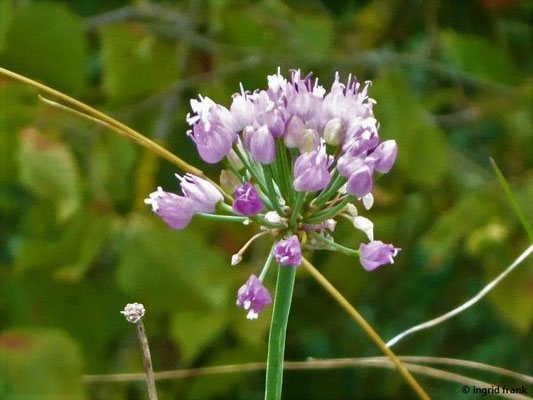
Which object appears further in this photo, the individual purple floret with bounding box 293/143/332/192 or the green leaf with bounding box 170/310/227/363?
the green leaf with bounding box 170/310/227/363

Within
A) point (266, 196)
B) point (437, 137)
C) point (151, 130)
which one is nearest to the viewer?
point (266, 196)

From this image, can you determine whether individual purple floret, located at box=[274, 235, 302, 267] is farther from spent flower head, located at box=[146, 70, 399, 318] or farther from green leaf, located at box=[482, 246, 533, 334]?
green leaf, located at box=[482, 246, 533, 334]

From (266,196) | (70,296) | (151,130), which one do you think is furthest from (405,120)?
(266,196)

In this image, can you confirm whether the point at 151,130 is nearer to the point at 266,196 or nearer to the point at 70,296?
the point at 70,296

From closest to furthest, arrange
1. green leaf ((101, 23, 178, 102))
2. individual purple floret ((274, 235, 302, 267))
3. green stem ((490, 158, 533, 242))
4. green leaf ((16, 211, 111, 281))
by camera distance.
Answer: individual purple floret ((274, 235, 302, 267))
green stem ((490, 158, 533, 242))
green leaf ((16, 211, 111, 281))
green leaf ((101, 23, 178, 102))

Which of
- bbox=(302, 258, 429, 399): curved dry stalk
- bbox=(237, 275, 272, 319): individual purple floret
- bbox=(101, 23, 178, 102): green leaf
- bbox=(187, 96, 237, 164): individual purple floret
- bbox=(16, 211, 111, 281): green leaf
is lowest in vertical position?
bbox=(302, 258, 429, 399): curved dry stalk

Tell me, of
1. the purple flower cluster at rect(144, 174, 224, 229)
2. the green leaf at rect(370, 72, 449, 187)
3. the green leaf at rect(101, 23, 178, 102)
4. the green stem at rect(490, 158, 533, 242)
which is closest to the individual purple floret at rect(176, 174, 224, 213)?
the purple flower cluster at rect(144, 174, 224, 229)

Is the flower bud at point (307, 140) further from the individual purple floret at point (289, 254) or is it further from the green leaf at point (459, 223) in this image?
the green leaf at point (459, 223)
